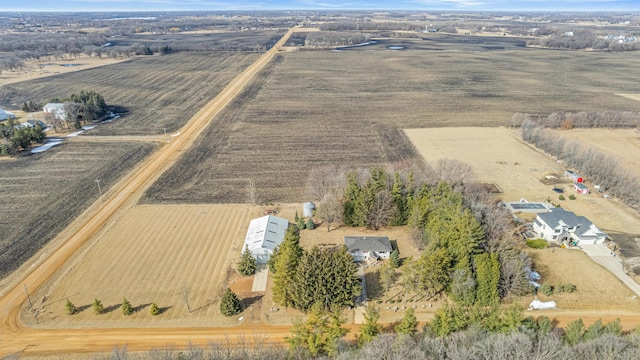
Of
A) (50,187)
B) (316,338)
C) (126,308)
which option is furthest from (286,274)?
(50,187)

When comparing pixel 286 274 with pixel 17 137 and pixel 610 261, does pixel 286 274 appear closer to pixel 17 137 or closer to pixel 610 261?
pixel 610 261

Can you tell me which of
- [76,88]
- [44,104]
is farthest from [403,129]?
[76,88]

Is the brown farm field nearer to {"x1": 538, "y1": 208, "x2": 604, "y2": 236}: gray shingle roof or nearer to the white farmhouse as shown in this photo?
the white farmhouse

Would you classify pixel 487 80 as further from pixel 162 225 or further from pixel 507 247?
pixel 162 225

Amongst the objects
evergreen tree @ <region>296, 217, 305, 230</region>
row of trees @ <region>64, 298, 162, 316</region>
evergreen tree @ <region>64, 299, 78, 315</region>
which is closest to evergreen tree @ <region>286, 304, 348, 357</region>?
row of trees @ <region>64, 298, 162, 316</region>

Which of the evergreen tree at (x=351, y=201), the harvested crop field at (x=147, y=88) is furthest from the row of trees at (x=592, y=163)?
the harvested crop field at (x=147, y=88)
